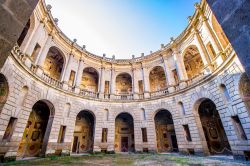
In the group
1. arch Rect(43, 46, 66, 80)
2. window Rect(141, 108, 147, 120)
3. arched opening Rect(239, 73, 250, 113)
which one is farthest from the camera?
arch Rect(43, 46, 66, 80)

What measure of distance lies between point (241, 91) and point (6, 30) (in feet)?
36.0

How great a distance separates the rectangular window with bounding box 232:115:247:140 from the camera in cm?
818

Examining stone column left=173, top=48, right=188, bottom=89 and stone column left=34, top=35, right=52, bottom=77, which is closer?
stone column left=34, top=35, right=52, bottom=77

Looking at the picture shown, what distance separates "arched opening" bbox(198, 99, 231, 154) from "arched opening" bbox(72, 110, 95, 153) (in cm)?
1232

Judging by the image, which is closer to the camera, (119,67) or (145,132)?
(145,132)

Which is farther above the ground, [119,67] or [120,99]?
[119,67]

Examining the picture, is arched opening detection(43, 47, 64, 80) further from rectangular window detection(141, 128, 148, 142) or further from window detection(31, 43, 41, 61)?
rectangular window detection(141, 128, 148, 142)

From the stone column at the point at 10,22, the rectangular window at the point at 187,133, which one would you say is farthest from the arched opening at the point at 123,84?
the stone column at the point at 10,22

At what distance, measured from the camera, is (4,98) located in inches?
311

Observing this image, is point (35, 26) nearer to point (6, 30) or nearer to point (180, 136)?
point (6, 30)

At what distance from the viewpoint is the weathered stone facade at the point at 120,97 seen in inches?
335

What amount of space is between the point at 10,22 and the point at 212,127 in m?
16.2

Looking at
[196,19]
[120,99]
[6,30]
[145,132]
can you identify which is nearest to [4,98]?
[6,30]

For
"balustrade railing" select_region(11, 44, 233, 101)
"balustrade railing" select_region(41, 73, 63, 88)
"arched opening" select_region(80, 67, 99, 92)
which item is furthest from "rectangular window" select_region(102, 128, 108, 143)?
"balustrade railing" select_region(41, 73, 63, 88)
